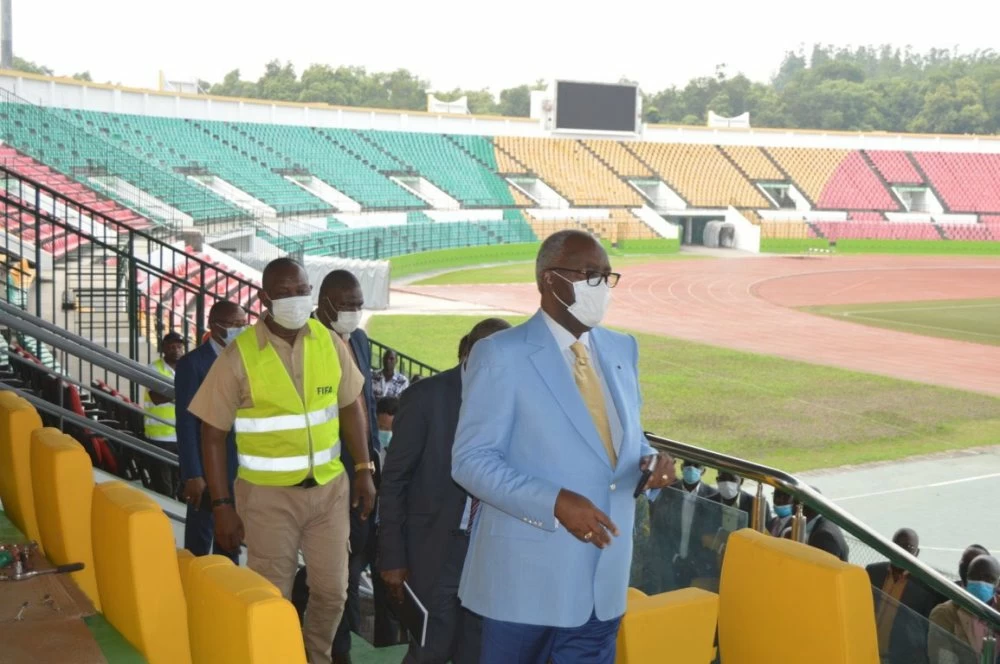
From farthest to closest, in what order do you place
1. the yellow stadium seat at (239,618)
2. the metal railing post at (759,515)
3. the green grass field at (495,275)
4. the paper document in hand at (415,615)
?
the green grass field at (495,275) → the metal railing post at (759,515) → the paper document in hand at (415,615) → the yellow stadium seat at (239,618)

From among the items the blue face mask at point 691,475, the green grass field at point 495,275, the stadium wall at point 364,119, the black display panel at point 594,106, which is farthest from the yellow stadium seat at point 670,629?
the black display panel at point 594,106

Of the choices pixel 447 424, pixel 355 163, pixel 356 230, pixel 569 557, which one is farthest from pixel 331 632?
pixel 355 163

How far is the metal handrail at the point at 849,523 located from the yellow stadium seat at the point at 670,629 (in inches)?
20.5

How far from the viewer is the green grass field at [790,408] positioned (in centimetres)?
1595

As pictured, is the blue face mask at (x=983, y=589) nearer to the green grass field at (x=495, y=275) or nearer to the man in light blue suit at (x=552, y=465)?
the man in light blue suit at (x=552, y=465)

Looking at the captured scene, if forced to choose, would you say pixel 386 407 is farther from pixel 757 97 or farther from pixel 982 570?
pixel 757 97

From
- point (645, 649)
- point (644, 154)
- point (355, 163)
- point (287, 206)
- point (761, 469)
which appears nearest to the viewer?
point (645, 649)

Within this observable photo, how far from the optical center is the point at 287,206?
43.8m

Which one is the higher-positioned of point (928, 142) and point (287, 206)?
point (928, 142)

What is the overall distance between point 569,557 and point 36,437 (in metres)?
2.35

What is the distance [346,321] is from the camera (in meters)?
5.16

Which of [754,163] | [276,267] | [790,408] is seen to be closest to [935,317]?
[790,408]

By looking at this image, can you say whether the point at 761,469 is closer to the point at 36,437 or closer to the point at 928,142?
the point at 36,437

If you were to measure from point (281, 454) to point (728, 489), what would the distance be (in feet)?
11.3
